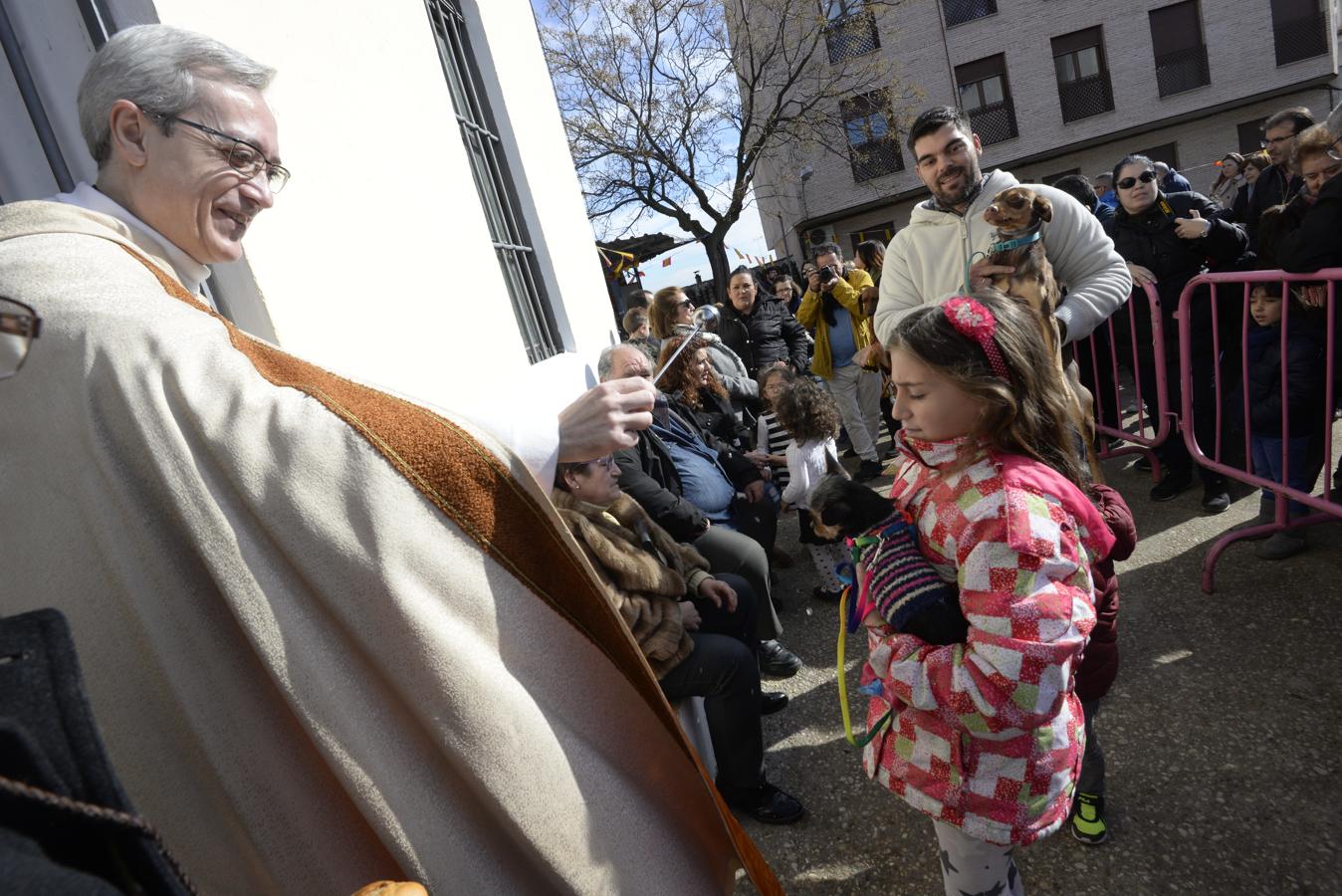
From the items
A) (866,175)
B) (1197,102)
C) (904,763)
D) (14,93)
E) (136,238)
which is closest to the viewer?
(136,238)

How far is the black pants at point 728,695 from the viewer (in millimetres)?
2404

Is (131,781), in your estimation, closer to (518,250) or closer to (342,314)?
(342,314)

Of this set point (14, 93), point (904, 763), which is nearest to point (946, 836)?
point (904, 763)

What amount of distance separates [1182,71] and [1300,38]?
109 inches

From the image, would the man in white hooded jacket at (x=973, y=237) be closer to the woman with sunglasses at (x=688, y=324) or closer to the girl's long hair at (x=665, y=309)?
the woman with sunglasses at (x=688, y=324)

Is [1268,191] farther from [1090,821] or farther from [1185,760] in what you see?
[1090,821]

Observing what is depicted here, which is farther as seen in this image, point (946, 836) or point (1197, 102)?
point (1197, 102)

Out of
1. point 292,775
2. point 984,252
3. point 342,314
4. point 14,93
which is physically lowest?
point 292,775

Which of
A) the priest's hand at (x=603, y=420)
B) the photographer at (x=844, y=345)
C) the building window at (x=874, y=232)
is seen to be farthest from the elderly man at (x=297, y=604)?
the building window at (x=874, y=232)

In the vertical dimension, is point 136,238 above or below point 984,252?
above

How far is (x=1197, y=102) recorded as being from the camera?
20.1 meters

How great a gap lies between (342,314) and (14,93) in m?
0.98

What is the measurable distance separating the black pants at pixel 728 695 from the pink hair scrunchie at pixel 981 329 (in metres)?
1.36

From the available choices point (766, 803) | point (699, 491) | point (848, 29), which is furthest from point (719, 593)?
point (848, 29)
